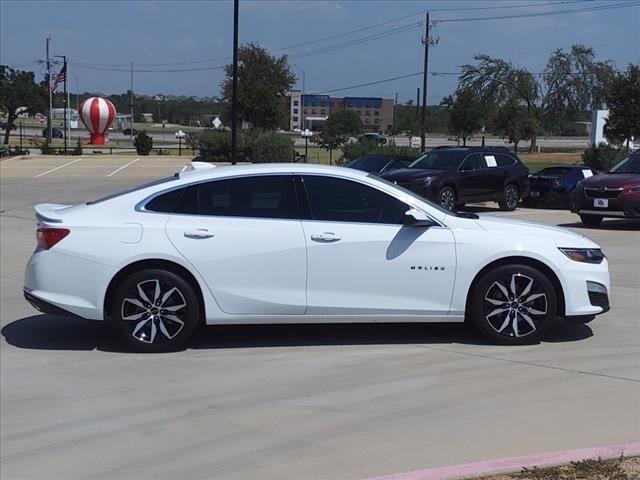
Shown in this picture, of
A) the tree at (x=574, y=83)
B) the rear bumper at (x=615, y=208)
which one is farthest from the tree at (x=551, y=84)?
the rear bumper at (x=615, y=208)

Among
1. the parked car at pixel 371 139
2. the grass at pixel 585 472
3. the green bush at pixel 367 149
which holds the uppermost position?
the parked car at pixel 371 139

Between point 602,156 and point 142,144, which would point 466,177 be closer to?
point 602,156

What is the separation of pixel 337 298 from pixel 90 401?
212cm

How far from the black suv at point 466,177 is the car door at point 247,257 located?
12261 mm

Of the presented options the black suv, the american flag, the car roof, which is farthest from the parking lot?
the american flag

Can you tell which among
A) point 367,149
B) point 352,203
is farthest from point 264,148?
point 352,203

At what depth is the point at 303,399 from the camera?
5281 mm

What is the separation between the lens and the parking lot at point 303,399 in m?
4.37

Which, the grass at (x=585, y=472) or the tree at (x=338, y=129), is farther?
the tree at (x=338, y=129)

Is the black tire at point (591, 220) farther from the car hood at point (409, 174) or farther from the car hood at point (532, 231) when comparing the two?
the car hood at point (532, 231)

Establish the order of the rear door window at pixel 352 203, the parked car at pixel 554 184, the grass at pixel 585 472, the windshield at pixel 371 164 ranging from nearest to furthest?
the grass at pixel 585 472, the rear door window at pixel 352 203, the parked car at pixel 554 184, the windshield at pixel 371 164

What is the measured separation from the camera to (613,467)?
12.9 feet

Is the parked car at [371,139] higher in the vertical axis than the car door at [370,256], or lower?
higher

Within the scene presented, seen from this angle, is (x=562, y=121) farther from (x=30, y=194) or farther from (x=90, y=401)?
(x=90, y=401)
